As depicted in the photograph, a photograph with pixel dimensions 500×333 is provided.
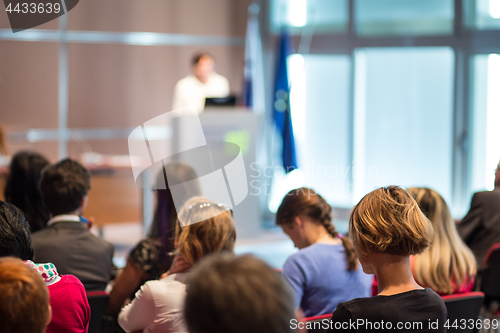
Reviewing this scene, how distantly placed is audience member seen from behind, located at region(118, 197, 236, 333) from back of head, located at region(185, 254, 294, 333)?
88cm

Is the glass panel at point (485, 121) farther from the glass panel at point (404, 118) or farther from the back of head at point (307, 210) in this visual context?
the back of head at point (307, 210)

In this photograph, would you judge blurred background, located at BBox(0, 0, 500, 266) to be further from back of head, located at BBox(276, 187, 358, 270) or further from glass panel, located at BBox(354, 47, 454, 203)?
back of head, located at BBox(276, 187, 358, 270)

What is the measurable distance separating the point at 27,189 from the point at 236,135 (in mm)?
2593

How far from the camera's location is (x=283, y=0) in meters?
6.85

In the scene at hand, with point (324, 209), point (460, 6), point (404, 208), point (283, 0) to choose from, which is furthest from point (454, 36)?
point (404, 208)

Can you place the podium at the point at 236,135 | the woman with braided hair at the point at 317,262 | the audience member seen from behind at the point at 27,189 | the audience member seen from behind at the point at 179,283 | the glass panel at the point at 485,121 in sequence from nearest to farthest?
the audience member seen from behind at the point at 179,283 → the woman with braided hair at the point at 317,262 → the audience member seen from behind at the point at 27,189 → the podium at the point at 236,135 → the glass panel at the point at 485,121

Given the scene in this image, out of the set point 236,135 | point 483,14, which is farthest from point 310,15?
point 236,135

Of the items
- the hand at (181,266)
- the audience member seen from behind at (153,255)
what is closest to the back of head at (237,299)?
the hand at (181,266)

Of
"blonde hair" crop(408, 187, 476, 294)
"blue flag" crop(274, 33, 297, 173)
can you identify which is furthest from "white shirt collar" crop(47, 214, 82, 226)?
"blue flag" crop(274, 33, 297, 173)

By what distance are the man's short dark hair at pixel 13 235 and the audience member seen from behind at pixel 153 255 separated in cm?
65

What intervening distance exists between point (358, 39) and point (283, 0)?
1150 millimetres

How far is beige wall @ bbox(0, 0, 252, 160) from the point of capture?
5.93 metres

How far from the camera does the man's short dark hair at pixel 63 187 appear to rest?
2324mm

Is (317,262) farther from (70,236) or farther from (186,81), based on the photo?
(186,81)
